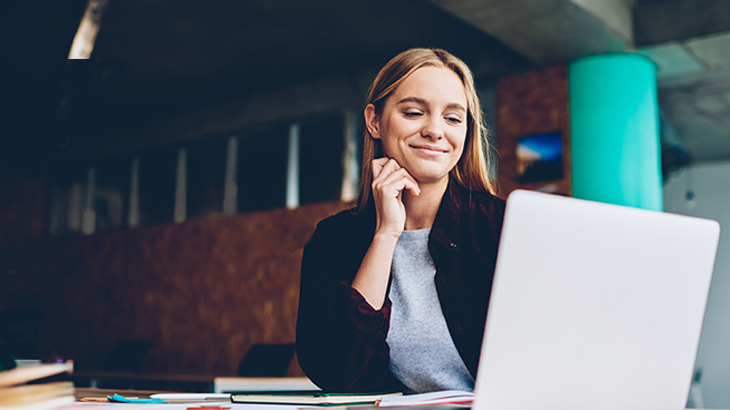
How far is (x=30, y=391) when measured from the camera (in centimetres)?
81

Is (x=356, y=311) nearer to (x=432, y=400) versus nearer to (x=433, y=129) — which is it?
(x=432, y=400)

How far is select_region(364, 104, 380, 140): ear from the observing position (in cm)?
160

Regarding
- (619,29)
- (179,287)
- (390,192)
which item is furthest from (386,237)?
(179,287)

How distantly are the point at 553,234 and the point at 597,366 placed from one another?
0.20 m

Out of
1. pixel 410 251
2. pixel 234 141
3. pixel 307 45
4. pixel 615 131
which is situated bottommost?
pixel 410 251

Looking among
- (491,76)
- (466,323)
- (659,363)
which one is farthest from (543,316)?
(491,76)

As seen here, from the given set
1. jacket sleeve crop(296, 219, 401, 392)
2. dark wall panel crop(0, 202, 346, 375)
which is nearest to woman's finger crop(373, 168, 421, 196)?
jacket sleeve crop(296, 219, 401, 392)

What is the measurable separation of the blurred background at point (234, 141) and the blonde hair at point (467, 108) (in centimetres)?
164

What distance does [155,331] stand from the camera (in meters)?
7.49

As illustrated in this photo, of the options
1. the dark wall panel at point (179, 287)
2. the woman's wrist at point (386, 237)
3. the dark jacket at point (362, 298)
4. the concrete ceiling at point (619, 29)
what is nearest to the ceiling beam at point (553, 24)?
the concrete ceiling at point (619, 29)

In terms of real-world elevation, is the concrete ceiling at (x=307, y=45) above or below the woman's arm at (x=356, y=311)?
above

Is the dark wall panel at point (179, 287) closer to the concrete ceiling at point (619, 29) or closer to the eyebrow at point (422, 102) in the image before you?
the concrete ceiling at point (619, 29)

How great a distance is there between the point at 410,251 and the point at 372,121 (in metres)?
0.38

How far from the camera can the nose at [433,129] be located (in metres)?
1.49
